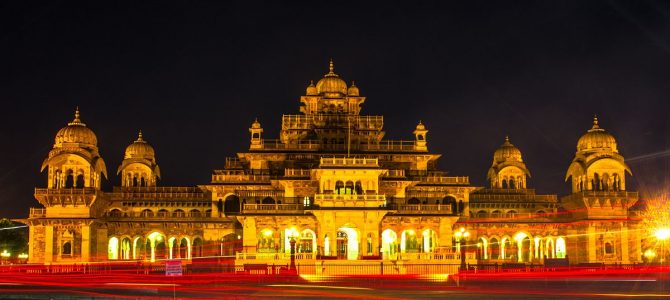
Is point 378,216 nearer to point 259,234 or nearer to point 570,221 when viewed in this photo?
point 259,234

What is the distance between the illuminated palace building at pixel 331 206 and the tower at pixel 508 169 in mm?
7786

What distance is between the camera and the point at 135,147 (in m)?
102

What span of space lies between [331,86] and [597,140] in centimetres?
3065

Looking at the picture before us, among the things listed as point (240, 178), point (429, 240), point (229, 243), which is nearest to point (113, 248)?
point (229, 243)

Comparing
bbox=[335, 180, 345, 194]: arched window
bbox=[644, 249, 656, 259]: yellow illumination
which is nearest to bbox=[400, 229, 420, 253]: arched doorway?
bbox=[335, 180, 345, 194]: arched window

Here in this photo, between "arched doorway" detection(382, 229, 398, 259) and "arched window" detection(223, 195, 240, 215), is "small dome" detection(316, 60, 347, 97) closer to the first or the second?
"arched window" detection(223, 195, 240, 215)

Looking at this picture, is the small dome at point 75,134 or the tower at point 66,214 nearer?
the tower at point 66,214

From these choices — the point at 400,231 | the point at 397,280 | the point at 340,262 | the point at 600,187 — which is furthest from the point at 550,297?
the point at 600,187

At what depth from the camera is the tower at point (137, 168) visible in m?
99.3

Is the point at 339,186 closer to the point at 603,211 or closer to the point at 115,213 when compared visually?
the point at 115,213

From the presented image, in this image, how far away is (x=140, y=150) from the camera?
102m

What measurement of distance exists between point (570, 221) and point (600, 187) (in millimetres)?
4964

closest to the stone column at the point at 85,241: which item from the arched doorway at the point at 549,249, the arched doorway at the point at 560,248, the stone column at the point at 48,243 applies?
the stone column at the point at 48,243

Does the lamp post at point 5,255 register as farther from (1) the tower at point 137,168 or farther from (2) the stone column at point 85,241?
(2) the stone column at point 85,241
